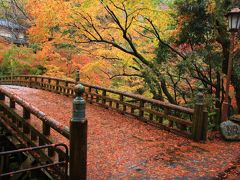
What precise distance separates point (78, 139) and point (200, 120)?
4.36 metres

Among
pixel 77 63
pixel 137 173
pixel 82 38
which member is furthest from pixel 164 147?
pixel 77 63

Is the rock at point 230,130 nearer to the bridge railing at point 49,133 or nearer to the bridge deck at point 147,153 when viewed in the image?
the bridge deck at point 147,153

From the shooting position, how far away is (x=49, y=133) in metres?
5.32

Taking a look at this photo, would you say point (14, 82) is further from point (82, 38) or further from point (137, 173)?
point (137, 173)

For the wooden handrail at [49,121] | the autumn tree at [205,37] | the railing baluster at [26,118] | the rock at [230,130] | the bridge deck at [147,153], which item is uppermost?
the autumn tree at [205,37]

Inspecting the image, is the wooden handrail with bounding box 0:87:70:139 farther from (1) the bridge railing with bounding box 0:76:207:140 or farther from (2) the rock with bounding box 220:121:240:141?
(2) the rock with bounding box 220:121:240:141

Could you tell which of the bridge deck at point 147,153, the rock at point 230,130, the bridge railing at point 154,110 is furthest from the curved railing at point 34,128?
the rock at point 230,130

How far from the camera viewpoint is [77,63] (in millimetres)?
18594

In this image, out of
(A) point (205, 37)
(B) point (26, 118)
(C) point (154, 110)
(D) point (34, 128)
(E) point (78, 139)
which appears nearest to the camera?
(E) point (78, 139)

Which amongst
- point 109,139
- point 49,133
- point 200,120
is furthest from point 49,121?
point 200,120

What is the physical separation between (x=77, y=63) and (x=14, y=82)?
722 cm

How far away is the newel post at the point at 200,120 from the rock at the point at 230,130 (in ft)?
2.53

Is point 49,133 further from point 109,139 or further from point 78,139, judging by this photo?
point 109,139

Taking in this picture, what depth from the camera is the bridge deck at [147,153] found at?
5344 mm
